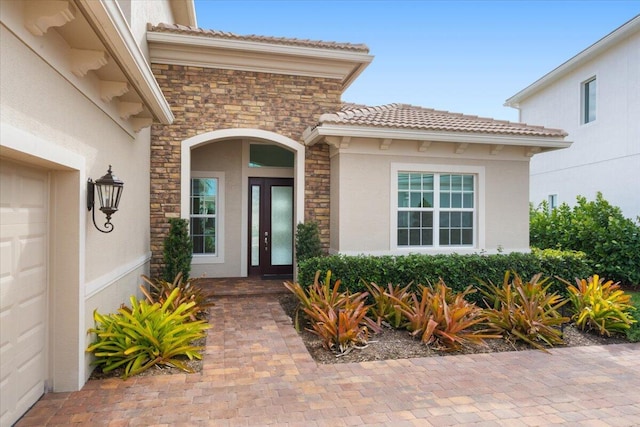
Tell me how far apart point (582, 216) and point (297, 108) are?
8.23 metres

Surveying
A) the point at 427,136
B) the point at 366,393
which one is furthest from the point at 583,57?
the point at 366,393

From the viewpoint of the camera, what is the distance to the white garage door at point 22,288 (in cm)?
346

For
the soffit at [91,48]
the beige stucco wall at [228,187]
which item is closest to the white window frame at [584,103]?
the beige stucco wall at [228,187]

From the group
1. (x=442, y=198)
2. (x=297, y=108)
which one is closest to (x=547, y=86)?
(x=442, y=198)

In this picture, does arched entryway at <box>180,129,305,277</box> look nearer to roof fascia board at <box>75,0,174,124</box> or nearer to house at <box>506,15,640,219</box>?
roof fascia board at <box>75,0,174,124</box>

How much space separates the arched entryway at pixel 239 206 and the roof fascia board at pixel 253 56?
201 centimetres

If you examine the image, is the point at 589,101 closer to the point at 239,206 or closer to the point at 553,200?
the point at 553,200

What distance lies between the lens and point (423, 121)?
30.2 feet

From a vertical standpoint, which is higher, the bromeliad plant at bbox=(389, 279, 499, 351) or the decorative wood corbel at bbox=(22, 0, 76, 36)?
the decorative wood corbel at bbox=(22, 0, 76, 36)

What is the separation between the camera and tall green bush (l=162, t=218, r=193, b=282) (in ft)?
26.9

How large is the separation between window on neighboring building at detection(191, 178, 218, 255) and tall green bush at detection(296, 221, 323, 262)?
2811mm

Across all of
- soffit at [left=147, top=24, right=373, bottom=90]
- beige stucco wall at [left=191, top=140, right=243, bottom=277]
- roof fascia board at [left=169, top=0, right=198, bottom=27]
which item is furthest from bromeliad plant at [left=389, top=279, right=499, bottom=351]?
roof fascia board at [left=169, top=0, right=198, bottom=27]

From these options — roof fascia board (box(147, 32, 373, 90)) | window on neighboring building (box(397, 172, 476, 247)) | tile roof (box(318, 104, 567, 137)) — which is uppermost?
roof fascia board (box(147, 32, 373, 90))

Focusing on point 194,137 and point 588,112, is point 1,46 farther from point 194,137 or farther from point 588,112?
point 588,112
